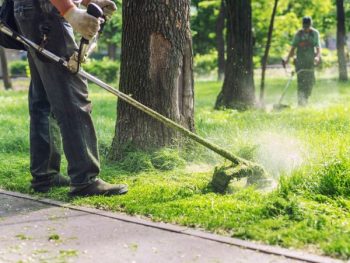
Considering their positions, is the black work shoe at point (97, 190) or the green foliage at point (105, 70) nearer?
the black work shoe at point (97, 190)

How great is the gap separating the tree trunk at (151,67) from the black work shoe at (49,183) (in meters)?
0.91

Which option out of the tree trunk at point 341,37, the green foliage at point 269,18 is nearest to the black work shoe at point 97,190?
the tree trunk at point 341,37

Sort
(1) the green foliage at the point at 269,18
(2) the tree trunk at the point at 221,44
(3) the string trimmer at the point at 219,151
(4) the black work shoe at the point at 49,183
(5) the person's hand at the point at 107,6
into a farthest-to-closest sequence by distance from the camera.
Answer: (1) the green foliage at the point at 269,18 < (2) the tree trunk at the point at 221,44 < (4) the black work shoe at the point at 49,183 < (5) the person's hand at the point at 107,6 < (3) the string trimmer at the point at 219,151

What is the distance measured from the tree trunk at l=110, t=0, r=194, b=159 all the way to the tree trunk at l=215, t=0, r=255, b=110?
18.6ft

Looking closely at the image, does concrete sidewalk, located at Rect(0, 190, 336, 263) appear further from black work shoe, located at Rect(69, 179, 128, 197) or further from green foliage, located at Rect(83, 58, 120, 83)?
green foliage, located at Rect(83, 58, 120, 83)

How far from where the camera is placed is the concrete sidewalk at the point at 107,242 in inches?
139

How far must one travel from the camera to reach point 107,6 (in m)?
5.16

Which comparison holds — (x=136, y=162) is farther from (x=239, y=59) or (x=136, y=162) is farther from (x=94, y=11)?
(x=239, y=59)

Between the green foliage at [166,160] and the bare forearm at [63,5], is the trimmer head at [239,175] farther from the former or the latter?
the bare forearm at [63,5]

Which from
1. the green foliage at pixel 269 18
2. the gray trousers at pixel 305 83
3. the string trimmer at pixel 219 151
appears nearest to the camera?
the string trimmer at pixel 219 151

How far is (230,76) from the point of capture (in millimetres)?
12180

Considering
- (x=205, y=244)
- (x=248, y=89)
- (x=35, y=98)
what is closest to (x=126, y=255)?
(x=205, y=244)

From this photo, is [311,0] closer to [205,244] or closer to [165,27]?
[165,27]

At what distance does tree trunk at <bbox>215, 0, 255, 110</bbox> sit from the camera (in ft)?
39.5
